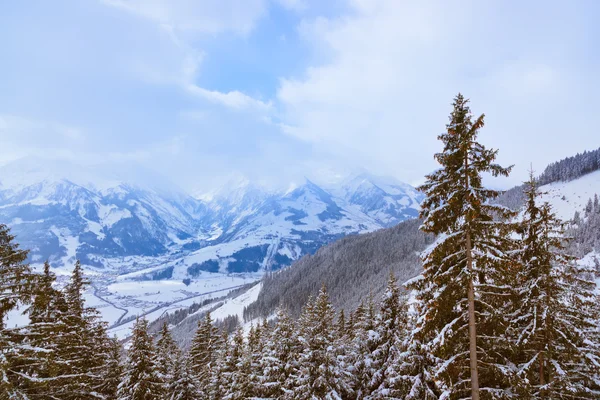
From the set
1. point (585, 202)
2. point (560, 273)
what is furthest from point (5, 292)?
point (585, 202)

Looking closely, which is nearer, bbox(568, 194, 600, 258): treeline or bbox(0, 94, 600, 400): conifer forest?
bbox(0, 94, 600, 400): conifer forest

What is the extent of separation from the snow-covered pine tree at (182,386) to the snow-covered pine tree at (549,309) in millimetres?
27609

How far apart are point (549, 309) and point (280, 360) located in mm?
18690

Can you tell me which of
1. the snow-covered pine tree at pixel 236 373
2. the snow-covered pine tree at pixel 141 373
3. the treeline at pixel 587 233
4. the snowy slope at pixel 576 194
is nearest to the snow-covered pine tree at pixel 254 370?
the snow-covered pine tree at pixel 236 373

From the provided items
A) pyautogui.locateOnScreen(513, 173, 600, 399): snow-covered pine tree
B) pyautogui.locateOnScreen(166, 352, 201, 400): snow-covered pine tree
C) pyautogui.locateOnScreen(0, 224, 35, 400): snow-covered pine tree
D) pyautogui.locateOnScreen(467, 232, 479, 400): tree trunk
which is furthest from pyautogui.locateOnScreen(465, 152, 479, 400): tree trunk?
pyautogui.locateOnScreen(166, 352, 201, 400): snow-covered pine tree

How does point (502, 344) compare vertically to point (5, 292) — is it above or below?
below

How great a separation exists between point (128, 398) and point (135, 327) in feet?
17.1

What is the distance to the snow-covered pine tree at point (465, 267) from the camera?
12.1 metres

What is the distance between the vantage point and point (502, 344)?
12141mm

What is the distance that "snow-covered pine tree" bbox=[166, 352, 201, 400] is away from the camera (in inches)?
1183

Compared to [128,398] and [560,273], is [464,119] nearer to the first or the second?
[560,273]

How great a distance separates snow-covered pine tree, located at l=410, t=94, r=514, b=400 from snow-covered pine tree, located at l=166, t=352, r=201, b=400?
25.8m

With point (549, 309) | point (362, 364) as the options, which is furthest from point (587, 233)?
point (549, 309)

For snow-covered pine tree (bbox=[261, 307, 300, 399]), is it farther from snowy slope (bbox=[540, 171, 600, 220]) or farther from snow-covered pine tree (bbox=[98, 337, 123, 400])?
snowy slope (bbox=[540, 171, 600, 220])
